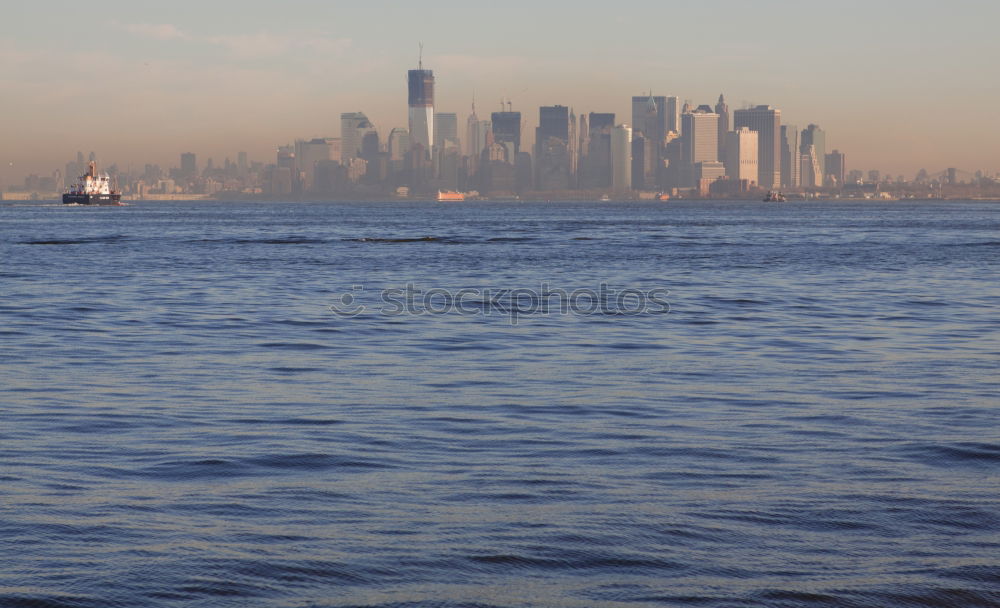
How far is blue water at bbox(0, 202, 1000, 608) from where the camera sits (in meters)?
8.63

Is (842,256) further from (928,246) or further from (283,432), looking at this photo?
(283,432)

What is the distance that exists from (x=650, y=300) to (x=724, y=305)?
8.64 feet

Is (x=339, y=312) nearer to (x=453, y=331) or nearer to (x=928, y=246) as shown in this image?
(x=453, y=331)

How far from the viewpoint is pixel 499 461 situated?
12.6m

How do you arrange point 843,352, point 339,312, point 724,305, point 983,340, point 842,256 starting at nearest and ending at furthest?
point 843,352
point 983,340
point 339,312
point 724,305
point 842,256

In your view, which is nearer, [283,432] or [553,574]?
[553,574]

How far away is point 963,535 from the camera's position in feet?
31.8

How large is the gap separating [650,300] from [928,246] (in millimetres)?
50570

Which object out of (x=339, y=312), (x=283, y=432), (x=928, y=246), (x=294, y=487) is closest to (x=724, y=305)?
(x=339, y=312)

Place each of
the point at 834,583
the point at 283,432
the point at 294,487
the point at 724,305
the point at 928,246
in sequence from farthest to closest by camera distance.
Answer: the point at 928,246 < the point at 724,305 < the point at 283,432 < the point at 294,487 < the point at 834,583

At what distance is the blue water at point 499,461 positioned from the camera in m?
8.63

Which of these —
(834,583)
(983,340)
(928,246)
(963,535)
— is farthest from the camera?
(928,246)

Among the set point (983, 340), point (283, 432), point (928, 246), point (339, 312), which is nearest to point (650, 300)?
point (339, 312)

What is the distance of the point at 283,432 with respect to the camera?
46.4ft
